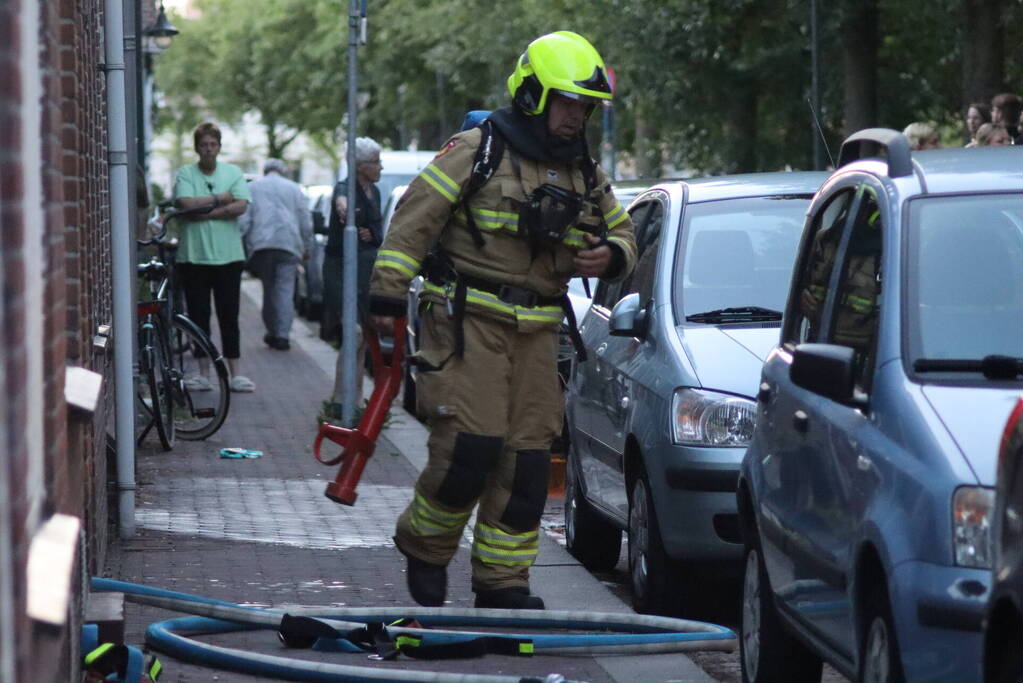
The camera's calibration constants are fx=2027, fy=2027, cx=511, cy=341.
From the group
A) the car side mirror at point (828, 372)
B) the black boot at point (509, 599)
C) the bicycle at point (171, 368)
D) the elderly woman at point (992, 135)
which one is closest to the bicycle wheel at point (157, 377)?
the bicycle at point (171, 368)

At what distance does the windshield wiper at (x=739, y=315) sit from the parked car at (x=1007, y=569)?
12.2 feet

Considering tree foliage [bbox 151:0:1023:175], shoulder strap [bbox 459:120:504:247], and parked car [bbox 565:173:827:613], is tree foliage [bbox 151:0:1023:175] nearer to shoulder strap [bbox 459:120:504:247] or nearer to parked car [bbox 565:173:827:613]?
parked car [bbox 565:173:827:613]

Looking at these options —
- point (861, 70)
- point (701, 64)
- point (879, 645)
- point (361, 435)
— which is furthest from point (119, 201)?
point (701, 64)

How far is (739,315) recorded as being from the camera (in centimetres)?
770

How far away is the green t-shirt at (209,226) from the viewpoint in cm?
1446

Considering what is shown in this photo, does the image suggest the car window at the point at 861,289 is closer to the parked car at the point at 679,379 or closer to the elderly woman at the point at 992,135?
the parked car at the point at 679,379

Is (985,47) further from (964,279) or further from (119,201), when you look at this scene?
Result: (964,279)

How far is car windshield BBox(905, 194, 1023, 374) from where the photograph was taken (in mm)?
4961

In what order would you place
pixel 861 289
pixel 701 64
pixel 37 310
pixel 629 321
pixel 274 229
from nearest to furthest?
pixel 37 310
pixel 861 289
pixel 629 321
pixel 274 229
pixel 701 64

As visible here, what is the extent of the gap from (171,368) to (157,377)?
207 mm

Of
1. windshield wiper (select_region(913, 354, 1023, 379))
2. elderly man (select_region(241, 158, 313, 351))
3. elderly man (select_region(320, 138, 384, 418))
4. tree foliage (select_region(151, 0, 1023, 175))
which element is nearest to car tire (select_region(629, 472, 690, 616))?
windshield wiper (select_region(913, 354, 1023, 379))

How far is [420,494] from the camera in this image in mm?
6938

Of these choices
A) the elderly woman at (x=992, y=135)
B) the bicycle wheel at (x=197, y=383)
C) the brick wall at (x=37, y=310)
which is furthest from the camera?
the elderly woman at (x=992, y=135)

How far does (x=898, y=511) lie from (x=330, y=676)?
6.53 ft
